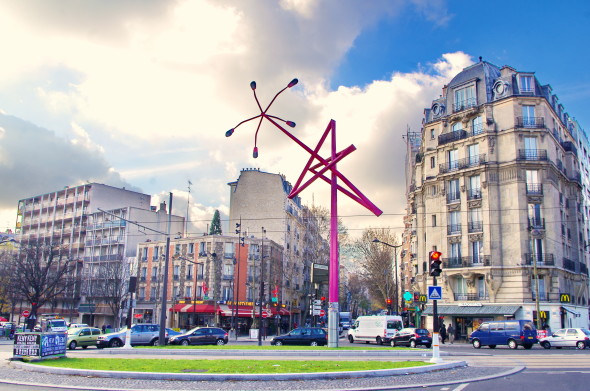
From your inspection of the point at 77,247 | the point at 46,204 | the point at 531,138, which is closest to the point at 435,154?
the point at 531,138

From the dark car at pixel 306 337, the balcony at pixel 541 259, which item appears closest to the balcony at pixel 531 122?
the balcony at pixel 541 259

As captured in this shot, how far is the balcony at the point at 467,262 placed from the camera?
45159 mm

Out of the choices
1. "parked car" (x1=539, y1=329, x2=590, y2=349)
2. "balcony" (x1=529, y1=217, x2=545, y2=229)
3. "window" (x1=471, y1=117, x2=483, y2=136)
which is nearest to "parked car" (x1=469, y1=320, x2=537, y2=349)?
"parked car" (x1=539, y1=329, x2=590, y2=349)

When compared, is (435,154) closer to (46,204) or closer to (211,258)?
(211,258)

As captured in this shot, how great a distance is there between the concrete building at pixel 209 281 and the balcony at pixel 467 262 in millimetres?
21571

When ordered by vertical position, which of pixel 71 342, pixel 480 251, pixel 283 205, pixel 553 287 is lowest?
pixel 71 342

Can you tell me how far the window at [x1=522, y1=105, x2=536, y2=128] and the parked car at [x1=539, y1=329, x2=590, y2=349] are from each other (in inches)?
783

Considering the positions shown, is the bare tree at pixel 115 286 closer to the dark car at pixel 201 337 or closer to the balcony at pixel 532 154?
the dark car at pixel 201 337

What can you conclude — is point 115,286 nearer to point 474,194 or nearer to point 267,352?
point 474,194

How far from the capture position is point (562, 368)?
58.1ft

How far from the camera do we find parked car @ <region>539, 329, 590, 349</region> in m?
32.4

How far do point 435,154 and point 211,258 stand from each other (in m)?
28.3

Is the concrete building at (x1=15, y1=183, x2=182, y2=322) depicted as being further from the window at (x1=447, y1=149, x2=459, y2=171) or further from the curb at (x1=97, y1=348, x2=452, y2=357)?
the curb at (x1=97, y1=348, x2=452, y2=357)

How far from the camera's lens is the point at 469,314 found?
147 feet
